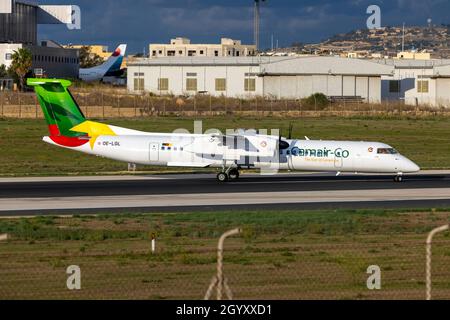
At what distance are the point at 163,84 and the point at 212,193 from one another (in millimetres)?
65769

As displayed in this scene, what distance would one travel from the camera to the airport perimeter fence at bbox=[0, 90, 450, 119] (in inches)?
3189

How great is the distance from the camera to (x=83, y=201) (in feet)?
115

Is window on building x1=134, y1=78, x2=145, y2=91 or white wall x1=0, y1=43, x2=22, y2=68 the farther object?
white wall x1=0, y1=43, x2=22, y2=68

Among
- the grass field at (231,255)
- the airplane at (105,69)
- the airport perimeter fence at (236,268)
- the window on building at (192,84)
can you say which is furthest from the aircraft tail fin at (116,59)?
the airport perimeter fence at (236,268)

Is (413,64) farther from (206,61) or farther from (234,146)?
(234,146)

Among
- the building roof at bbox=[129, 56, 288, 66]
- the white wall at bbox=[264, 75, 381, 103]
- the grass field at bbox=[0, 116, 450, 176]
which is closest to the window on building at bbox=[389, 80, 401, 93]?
the white wall at bbox=[264, 75, 381, 103]

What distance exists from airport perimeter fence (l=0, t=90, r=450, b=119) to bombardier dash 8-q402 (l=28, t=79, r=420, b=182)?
34.4 m

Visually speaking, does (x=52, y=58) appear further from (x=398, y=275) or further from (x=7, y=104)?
(x=398, y=275)

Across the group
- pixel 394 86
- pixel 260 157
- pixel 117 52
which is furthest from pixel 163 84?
pixel 260 157

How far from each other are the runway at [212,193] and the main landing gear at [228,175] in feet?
1.07

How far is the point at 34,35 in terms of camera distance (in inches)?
4978

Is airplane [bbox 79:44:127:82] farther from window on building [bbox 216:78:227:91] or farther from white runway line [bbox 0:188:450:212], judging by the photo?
white runway line [bbox 0:188:450:212]

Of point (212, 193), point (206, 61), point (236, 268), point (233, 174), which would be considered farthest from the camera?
point (206, 61)
